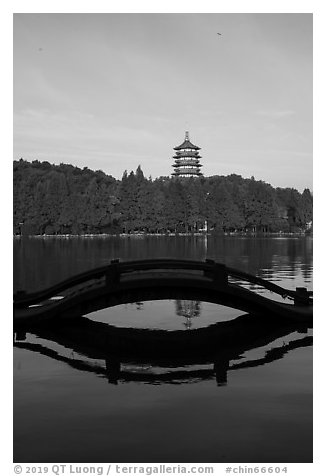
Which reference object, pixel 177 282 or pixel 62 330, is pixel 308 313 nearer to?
pixel 177 282

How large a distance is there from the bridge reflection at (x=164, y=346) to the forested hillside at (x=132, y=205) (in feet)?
191

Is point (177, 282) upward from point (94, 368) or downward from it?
upward

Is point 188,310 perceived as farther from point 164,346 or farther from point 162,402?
point 162,402

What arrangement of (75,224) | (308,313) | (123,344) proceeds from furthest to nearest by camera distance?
(75,224) → (308,313) → (123,344)

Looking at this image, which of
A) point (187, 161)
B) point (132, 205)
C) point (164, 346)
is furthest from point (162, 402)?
point (187, 161)

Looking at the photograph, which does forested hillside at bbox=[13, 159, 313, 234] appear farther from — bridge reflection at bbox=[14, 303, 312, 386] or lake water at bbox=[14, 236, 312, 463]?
lake water at bbox=[14, 236, 312, 463]

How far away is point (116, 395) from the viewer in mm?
5969

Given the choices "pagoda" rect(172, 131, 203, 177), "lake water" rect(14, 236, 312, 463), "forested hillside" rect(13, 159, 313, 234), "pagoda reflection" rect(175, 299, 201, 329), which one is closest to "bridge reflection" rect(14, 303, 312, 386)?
"lake water" rect(14, 236, 312, 463)

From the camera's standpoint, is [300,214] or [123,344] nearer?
[123,344]

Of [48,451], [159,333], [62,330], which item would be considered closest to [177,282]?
[159,333]

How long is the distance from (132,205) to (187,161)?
95.4 feet

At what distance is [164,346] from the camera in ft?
27.1
